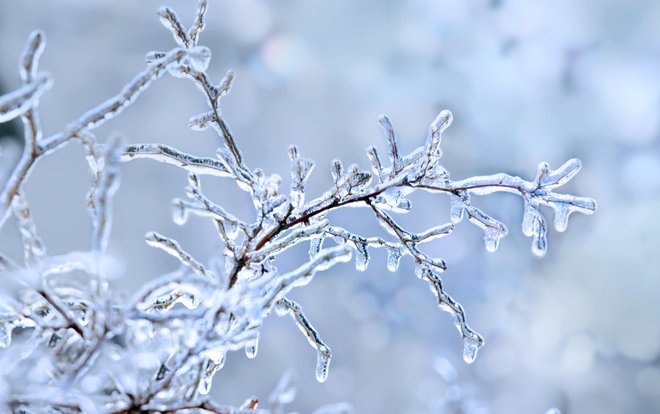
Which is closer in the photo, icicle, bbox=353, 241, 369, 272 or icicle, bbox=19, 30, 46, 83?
icicle, bbox=19, 30, 46, 83

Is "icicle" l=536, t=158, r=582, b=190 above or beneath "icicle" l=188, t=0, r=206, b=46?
beneath

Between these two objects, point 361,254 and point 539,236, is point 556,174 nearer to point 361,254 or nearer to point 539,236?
point 539,236

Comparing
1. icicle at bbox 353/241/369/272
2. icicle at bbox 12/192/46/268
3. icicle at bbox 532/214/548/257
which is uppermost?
icicle at bbox 532/214/548/257

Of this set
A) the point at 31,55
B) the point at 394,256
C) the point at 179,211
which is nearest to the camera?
the point at 31,55

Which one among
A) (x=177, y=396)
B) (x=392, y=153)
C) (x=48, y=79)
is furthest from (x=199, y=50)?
(x=177, y=396)

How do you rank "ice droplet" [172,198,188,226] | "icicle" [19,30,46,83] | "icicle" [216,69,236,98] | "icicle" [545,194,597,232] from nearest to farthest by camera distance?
"icicle" [19,30,46,83]
"ice droplet" [172,198,188,226]
"icicle" [545,194,597,232]
"icicle" [216,69,236,98]

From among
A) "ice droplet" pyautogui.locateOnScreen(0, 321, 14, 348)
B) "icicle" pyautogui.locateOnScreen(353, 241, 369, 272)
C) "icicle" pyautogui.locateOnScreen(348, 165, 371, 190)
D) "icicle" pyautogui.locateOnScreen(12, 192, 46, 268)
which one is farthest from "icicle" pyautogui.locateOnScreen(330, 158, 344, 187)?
"ice droplet" pyautogui.locateOnScreen(0, 321, 14, 348)

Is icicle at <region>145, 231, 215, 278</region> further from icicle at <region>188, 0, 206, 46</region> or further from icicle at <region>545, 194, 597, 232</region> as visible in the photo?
icicle at <region>545, 194, 597, 232</region>

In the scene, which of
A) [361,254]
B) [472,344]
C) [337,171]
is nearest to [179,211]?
[337,171]
